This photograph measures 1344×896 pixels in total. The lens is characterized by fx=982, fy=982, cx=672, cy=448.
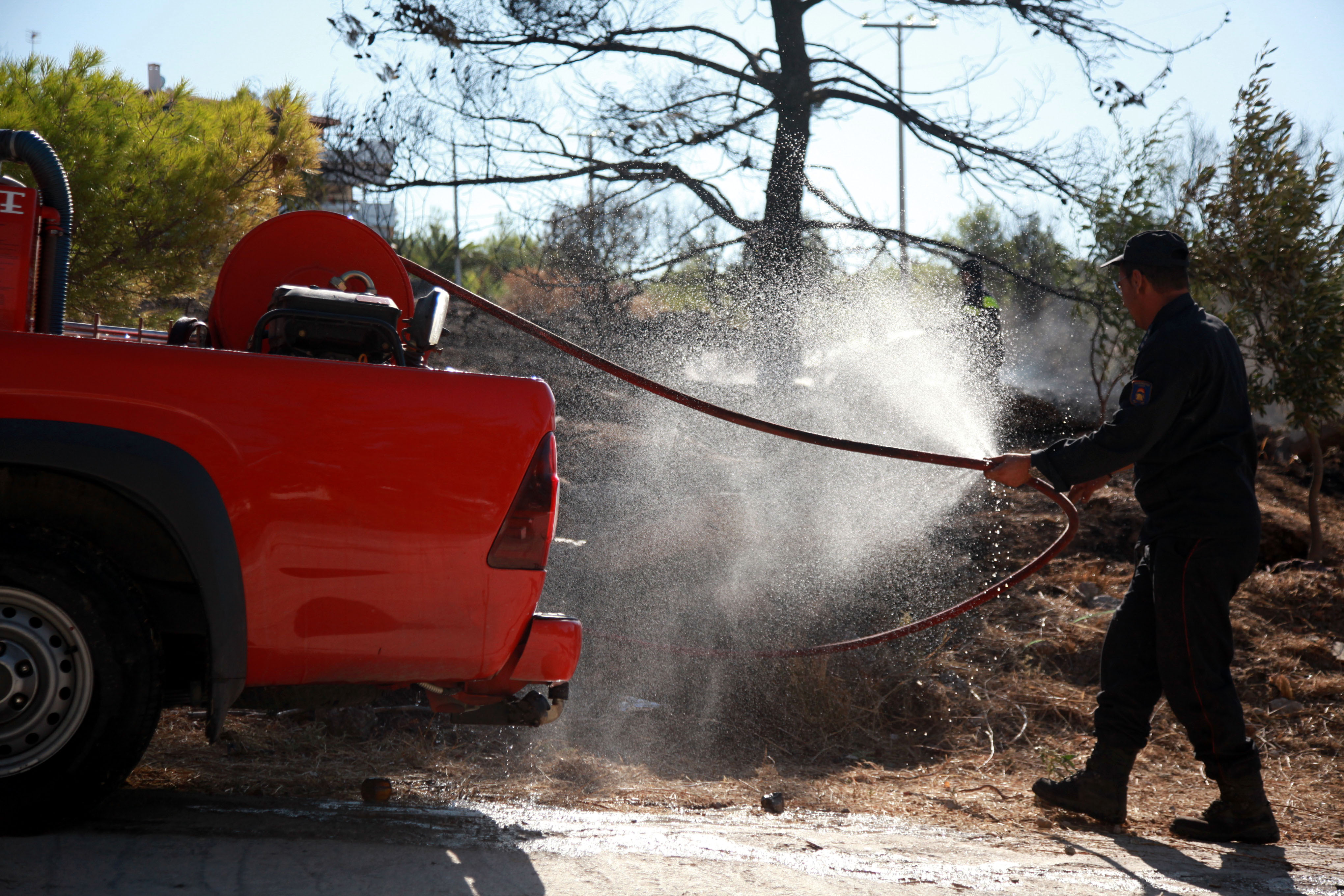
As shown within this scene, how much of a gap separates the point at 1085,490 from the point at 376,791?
3.02m

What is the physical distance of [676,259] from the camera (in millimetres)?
9000

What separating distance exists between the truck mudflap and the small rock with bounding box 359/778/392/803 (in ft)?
1.62

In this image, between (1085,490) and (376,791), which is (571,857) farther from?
(1085,490)

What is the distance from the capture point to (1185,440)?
363 cm

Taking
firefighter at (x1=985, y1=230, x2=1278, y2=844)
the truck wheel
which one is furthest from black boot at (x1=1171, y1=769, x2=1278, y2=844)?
the truck wheel

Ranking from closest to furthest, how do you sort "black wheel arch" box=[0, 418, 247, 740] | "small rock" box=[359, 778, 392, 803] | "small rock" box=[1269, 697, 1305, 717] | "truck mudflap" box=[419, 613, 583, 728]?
"black wheel arch" box=[0, 418, 247, 740] → "truck mudflap" box=[419, 613, 583, 728] → "small rock" box=[359, 778, 392, 803] → "small rock" box=[1269, 697, 1305, 717]

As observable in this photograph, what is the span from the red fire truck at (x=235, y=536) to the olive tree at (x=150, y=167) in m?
3.73

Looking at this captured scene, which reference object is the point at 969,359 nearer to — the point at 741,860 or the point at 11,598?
the point at 741,860

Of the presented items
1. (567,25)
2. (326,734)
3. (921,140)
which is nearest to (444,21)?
(567,25)

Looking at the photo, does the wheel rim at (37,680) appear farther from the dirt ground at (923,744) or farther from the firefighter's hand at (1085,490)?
the firefighter's hand at (1085,490)

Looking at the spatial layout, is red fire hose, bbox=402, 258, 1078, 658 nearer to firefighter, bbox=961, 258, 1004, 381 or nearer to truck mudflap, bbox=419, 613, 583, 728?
truck mudflap, bbox=419, 613, 583, 728

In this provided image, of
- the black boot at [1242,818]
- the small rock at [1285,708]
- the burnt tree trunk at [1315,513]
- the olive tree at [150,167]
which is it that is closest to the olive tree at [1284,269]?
the burnt tree trunk at [1315,513]

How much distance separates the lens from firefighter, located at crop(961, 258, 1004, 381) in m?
8.98

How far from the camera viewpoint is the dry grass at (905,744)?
12.4 feet
